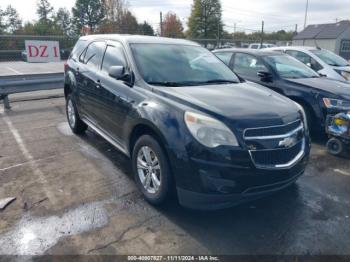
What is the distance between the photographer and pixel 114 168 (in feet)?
14.9

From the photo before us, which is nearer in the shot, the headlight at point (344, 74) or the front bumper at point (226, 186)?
the front bumper at point (226, 186)

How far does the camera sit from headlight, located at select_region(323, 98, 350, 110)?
548 centimetres

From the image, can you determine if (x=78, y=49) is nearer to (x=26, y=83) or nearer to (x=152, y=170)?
(x=152, y=170)

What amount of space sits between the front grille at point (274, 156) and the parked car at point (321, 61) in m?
6.64

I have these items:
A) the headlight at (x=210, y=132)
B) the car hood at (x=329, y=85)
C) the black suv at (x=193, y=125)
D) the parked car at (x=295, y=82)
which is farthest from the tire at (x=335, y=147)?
the headlight at (x=210, y=132)

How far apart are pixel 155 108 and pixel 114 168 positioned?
1.61m

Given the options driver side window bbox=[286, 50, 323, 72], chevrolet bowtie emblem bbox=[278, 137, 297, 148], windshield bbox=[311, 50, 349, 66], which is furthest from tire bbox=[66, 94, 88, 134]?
windshield bbox=[311, 50, 349, 66]

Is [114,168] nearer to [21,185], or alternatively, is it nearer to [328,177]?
[21,185]

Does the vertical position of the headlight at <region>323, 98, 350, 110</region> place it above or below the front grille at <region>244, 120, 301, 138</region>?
below

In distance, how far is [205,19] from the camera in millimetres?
54406

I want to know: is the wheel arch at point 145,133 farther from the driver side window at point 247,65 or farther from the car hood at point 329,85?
the driver side window at point 247,65

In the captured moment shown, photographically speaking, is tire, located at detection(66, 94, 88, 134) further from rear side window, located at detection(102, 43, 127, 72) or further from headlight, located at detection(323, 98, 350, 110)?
headlight, located at detection(323, 98, 350, 110)

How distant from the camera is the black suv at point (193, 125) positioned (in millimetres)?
2879

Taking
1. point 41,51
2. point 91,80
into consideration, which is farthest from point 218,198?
point 41,51
